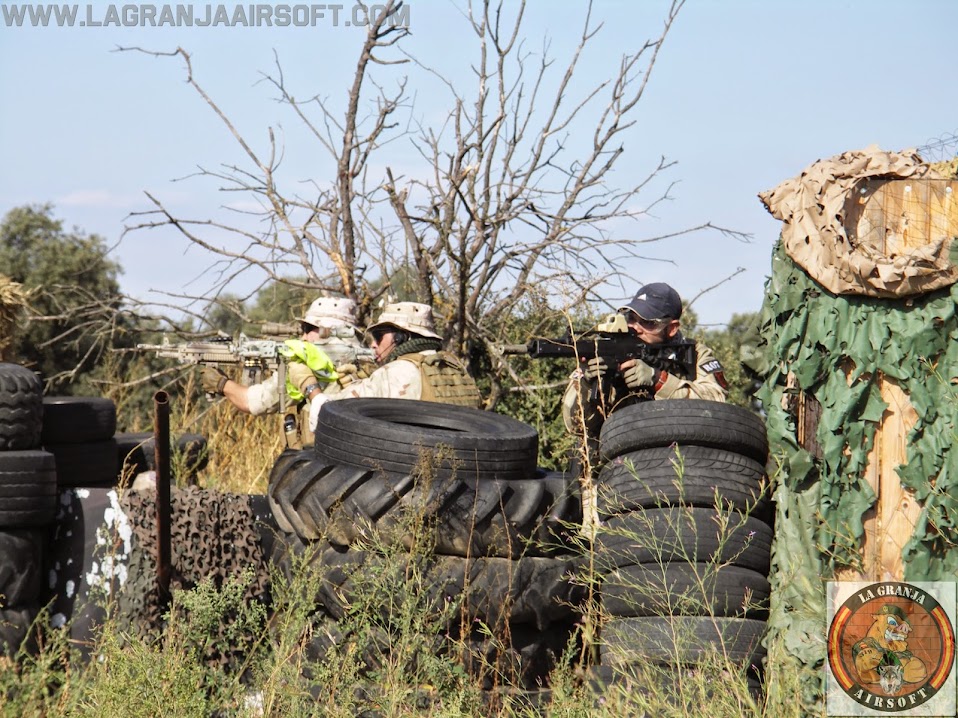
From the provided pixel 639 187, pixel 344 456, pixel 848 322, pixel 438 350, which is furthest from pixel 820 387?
pixel 639 187

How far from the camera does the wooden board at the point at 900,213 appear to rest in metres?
4.15

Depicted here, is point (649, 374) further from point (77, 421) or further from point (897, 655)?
point (77, 421)

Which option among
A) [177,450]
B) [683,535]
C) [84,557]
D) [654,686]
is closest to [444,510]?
[683,535]

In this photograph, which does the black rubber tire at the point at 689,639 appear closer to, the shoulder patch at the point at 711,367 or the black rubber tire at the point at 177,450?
the shoulder patch at the point at 711,367

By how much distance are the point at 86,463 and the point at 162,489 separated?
1.24 metres

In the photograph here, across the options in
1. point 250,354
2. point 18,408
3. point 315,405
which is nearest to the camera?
point 18,408

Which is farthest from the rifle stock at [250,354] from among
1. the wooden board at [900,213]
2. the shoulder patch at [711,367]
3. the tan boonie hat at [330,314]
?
the wooden board at [900,213]

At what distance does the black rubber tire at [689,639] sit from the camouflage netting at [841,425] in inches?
4.1

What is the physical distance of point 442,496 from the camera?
195 inches

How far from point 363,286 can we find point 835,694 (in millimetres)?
5745

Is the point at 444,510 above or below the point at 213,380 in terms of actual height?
below

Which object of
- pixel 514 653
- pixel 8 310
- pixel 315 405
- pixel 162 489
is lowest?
pixel 514 653

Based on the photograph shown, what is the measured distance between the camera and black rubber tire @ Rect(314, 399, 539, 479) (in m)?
5.14

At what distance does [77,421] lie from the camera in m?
5.96
